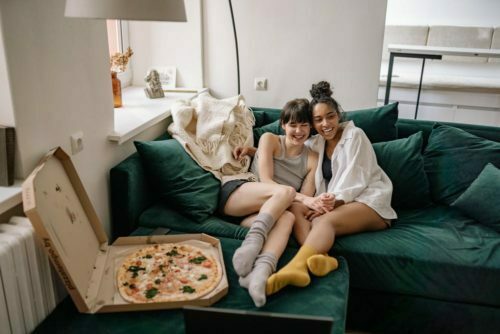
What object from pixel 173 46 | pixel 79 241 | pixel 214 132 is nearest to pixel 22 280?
pixel 79 241

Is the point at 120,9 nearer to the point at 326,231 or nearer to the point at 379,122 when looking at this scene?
the point at 326,231

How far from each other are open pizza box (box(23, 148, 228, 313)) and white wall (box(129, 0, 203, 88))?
4.96 feet

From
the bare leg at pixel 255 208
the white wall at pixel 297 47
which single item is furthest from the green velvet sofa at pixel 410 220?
the white wall at pixel 297 47

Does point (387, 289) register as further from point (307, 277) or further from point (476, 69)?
point (476, 69)

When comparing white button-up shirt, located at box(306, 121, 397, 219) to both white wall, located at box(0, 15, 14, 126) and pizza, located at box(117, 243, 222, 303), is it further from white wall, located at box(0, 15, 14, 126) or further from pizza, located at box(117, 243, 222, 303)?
white wall, located at box(0, 15, 14, 126)

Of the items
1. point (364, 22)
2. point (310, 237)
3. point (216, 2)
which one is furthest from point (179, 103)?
point (364, 22)

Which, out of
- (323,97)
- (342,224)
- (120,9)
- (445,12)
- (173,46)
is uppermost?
(445,12)

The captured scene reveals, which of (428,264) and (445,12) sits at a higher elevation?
(445,12)

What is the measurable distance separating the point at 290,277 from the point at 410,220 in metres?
0.91

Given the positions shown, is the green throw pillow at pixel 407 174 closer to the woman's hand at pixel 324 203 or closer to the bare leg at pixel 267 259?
the woman's hand at pixel 324 203

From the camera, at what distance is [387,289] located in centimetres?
190

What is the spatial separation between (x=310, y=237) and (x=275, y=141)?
0.63m

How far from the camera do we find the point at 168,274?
1.56m

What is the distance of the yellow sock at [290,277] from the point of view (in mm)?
1552
